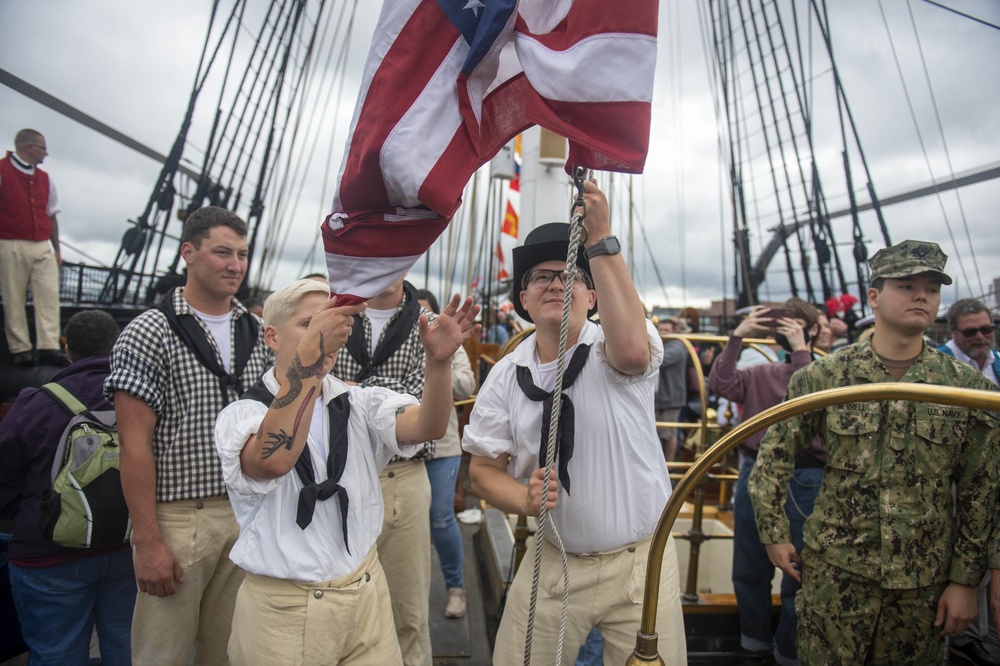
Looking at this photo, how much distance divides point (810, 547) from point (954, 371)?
0.74 m

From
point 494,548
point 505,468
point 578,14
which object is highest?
point 578,14

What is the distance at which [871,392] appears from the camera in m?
1.23

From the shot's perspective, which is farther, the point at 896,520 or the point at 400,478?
the point at 400,478

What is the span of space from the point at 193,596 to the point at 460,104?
6.22ft

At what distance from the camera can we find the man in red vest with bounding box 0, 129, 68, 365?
3.83m

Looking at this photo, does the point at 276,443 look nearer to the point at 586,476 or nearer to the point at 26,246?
the point at 586,476

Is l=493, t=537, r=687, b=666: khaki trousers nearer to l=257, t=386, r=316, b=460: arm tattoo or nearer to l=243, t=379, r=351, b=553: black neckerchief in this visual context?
l=243, t=379, r=351, b=553: black neckerchief

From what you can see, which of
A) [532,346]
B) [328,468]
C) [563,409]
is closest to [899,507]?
[563,409]

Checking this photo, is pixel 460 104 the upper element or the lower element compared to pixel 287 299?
upper

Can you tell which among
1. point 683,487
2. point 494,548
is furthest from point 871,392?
point 494,548

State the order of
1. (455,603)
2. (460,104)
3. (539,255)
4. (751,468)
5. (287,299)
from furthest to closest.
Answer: (455,603), (751,468), (539,255), (287,299), (460,104)

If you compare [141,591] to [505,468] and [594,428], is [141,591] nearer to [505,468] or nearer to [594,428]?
[505,468]

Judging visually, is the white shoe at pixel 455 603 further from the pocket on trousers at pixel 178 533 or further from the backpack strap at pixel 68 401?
the backpack strap at pixel 68 401

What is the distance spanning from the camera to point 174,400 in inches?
76.8
